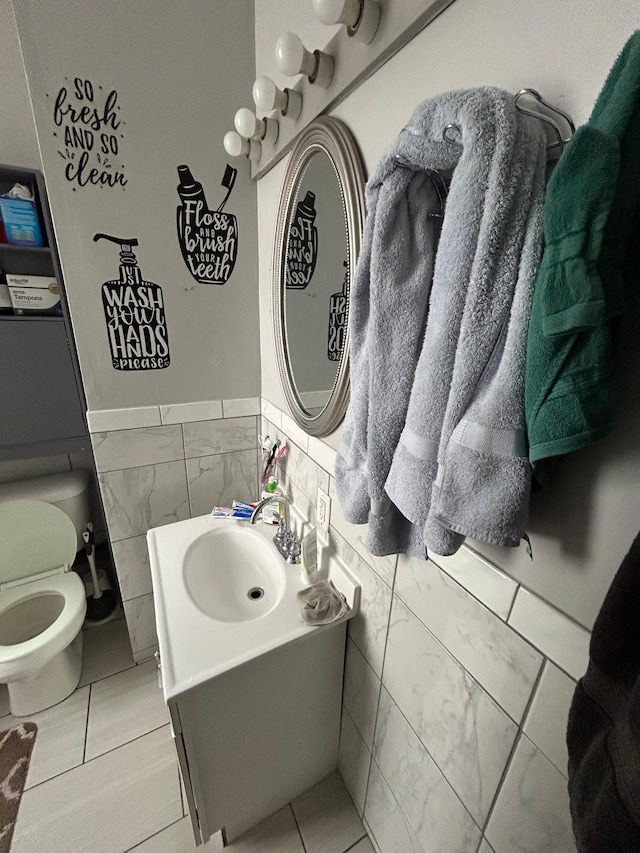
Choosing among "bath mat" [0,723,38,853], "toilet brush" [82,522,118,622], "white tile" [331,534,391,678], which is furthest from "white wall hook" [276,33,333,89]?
"bath mat" [0,723,38,853]

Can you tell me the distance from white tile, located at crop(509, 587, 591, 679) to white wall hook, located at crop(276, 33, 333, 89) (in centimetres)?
103

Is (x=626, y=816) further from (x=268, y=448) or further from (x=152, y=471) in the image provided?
(x=152, y=471)

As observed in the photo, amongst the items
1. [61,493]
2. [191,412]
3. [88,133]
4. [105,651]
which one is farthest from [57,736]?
[88,133]

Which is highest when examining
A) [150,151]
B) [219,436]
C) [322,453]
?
[150,151]

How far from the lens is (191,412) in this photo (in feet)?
4.39

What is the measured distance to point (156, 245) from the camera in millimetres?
1124

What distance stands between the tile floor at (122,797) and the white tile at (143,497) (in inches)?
27.4

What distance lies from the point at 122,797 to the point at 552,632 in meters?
1.48

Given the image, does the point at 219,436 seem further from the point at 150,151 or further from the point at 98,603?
the point at 98,603

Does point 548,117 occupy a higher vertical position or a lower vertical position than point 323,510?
higher

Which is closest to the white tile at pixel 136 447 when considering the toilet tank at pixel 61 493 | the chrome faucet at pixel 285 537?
the toilet tank at pixel 61 493

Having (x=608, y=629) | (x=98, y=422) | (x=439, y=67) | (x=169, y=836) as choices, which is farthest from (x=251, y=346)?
(x=169, y=836)

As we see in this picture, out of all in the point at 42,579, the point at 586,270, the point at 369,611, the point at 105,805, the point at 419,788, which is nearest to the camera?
the point at 586,270

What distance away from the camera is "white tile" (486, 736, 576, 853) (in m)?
0.50
